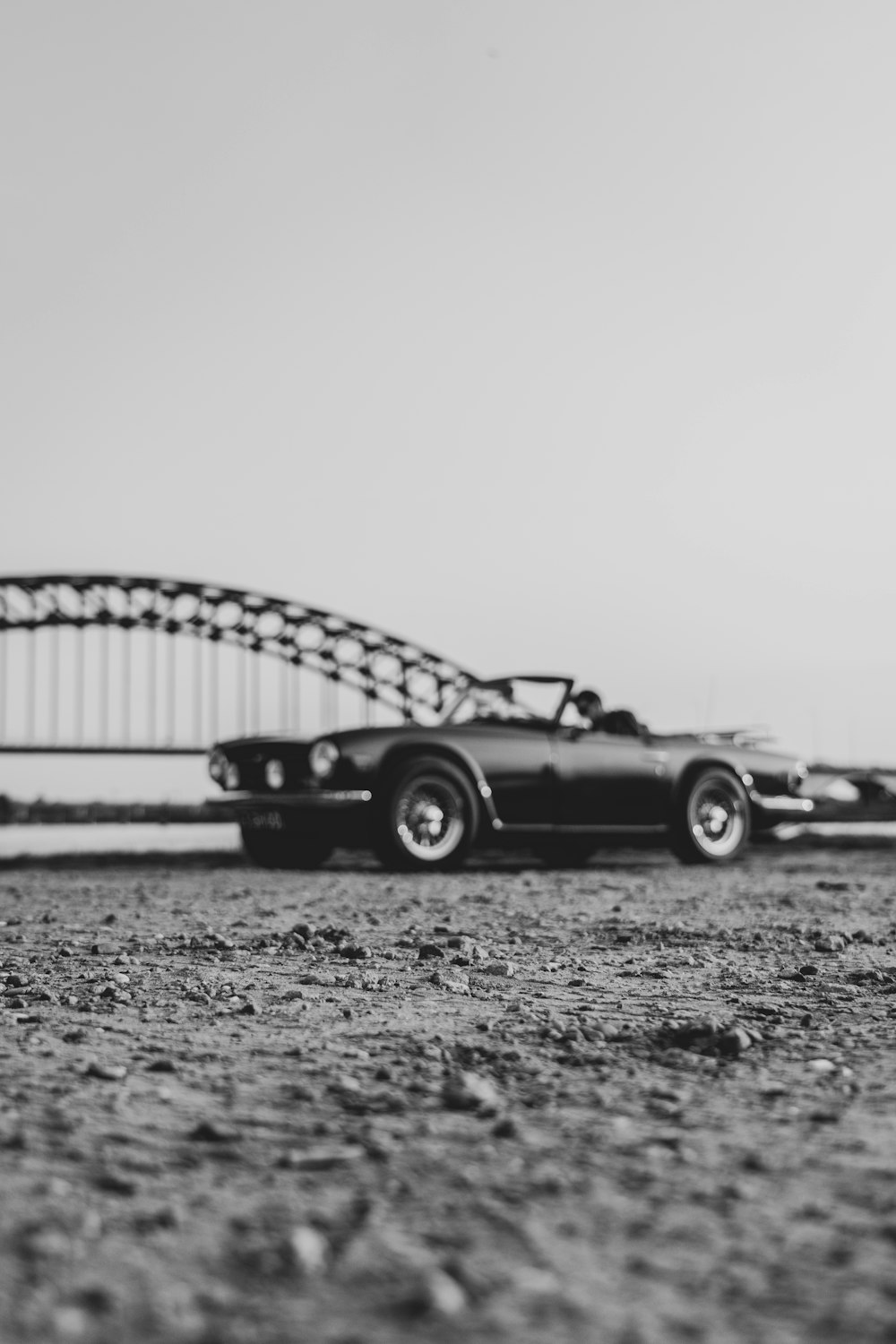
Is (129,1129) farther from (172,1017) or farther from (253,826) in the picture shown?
(253,826)

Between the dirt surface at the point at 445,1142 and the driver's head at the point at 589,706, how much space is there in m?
5.43

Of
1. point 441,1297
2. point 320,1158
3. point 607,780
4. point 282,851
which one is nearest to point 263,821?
point 282,851

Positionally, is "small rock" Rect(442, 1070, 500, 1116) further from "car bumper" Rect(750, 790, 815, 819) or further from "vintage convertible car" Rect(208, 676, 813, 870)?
"car bumper" Rect(750, 790, 815, 819)

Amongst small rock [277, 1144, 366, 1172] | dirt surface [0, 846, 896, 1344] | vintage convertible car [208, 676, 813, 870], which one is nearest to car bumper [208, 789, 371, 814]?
vintage convertible car [208, 676, 813, 870]

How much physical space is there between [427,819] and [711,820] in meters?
2.86

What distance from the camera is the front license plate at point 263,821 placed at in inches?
373

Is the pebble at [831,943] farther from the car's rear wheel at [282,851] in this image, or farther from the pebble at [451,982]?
the car's rear wheel at [282,851]

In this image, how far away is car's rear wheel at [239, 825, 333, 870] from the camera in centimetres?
1018

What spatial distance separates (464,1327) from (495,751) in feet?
26.3

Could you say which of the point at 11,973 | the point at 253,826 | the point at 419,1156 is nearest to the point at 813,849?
the point at 253,826

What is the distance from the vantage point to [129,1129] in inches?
97.7

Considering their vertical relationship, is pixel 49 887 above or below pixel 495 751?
below

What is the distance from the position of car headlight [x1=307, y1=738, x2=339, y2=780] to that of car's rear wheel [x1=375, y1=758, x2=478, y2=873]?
0.46m

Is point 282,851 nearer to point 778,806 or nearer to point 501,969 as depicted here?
point 778,806
